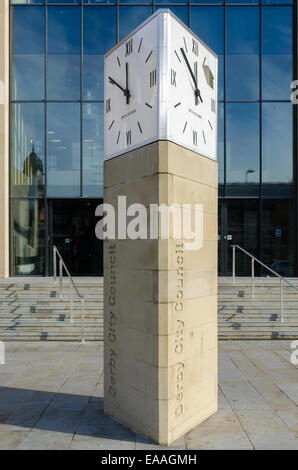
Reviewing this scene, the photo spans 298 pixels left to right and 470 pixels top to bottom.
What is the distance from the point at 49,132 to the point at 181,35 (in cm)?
1202

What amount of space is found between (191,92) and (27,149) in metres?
12.2

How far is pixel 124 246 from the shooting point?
5.08 meters

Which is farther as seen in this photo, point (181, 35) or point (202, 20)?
point (202, 20)

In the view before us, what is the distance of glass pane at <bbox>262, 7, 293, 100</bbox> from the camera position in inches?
624

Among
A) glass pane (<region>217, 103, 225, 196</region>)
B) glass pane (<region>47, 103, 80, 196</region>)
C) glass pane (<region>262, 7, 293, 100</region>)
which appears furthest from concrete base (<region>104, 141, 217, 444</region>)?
glass pane (<region>262, 7, 293, 100</region>)

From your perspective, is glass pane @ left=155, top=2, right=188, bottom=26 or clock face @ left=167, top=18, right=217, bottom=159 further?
glass pane @ left=155, top=2, right=188, bottom=26

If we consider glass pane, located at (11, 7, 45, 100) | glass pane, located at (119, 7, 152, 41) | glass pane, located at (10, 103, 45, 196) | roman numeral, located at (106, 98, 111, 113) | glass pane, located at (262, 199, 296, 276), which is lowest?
glass pane, located at (262, 199, 296, 276)

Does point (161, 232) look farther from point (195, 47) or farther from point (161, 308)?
point (195, 47)

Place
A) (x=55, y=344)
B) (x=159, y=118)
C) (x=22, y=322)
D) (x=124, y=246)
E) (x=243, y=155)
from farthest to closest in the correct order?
(x=243, y=155), (x=22, y=322), (x=55, y=344), (x=124, y=246), (x=159, y=118)

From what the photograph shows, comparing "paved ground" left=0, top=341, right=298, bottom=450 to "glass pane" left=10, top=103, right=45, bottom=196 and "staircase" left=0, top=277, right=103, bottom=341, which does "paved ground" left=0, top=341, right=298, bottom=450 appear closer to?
"staircase" left=0, top=277, right=103, bottom=341

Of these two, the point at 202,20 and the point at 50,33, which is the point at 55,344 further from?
the point at 202,20

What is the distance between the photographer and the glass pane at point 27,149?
1579 cm

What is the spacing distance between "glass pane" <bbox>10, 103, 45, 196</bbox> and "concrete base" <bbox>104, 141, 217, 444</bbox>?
36.5ft

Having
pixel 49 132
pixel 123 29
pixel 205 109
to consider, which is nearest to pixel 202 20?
pixel 123 29
